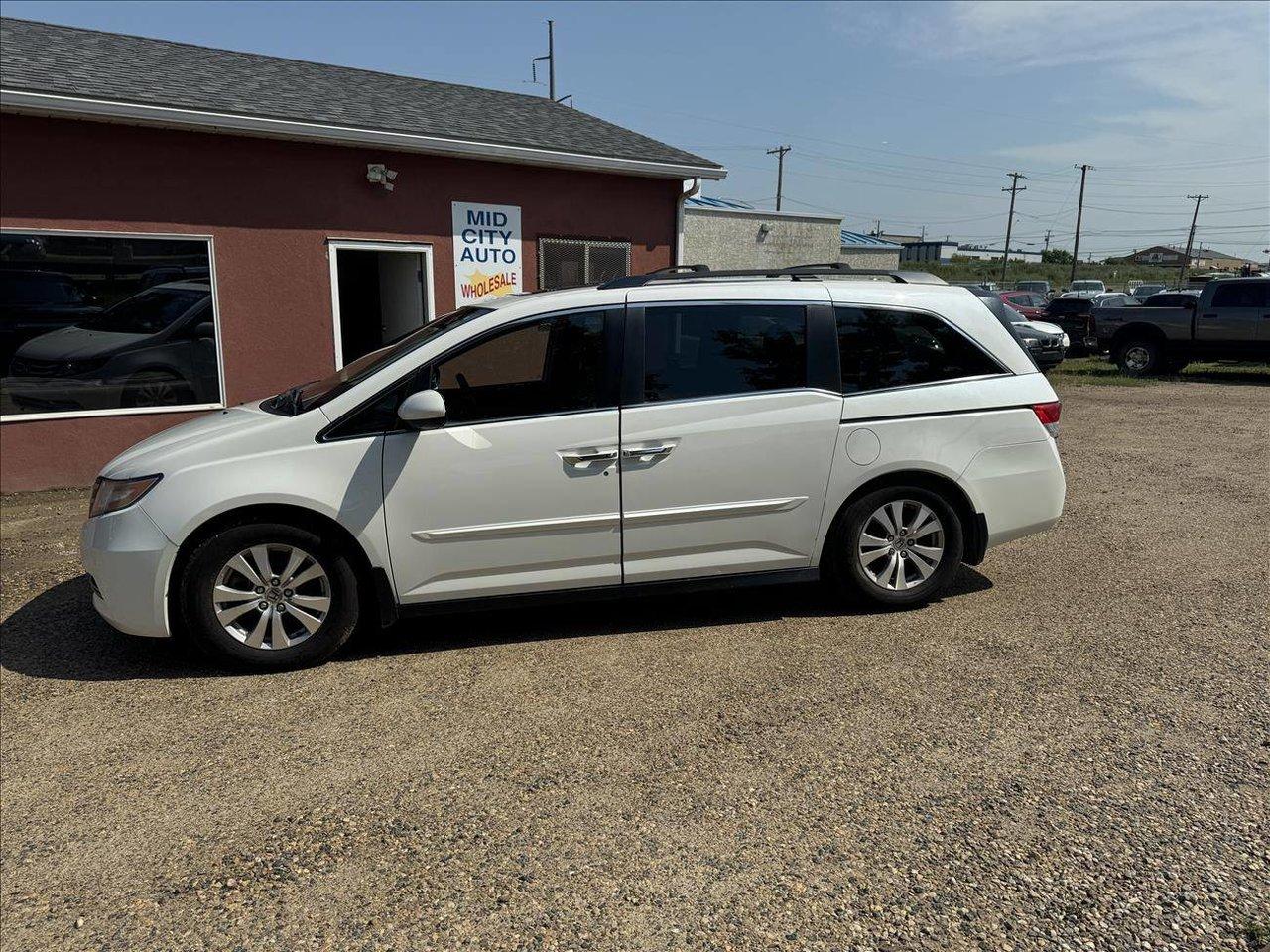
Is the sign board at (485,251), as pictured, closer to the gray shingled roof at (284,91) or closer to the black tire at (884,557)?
the gray shingled roof at (284,91)

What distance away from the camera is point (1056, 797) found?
3.25 meters

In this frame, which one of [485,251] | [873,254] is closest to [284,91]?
[485,251]

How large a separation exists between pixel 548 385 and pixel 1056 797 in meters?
2.85

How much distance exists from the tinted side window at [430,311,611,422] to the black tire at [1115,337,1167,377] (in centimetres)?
1726

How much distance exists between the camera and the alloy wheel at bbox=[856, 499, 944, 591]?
16.5ft

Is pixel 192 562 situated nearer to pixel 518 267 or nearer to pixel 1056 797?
pixel 1056 797

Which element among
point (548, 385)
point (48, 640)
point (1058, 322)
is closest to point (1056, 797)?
point (548, 385)

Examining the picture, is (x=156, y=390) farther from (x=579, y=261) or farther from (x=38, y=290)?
(x=579, y=261)

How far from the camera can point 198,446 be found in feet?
14.5

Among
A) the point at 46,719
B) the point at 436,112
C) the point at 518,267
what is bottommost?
the point at 46,719

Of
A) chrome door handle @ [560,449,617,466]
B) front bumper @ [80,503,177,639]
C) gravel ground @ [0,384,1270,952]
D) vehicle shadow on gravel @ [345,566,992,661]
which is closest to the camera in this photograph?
gravel ground @ [0,384,1270,952]

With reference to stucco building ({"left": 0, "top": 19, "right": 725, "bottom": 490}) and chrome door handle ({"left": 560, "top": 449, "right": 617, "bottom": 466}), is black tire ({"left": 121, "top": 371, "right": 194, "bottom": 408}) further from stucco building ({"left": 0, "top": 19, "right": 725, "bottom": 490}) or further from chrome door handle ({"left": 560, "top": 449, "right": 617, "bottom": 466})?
chrome door handle ({"left": 560, "top": 449, "right": 617, "bottom": 466})

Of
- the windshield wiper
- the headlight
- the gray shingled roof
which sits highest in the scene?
the gray shingled roof

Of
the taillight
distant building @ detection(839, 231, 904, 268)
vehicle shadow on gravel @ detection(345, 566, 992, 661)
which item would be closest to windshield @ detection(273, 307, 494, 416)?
vehicle shadow on gravel @ detection(345, 566, 992, 661)
